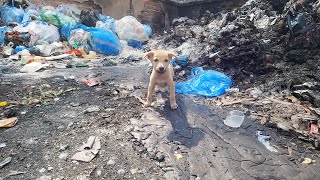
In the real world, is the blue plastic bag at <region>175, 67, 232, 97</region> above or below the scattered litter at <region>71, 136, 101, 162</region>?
above

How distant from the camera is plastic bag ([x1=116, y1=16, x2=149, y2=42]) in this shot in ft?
25.5

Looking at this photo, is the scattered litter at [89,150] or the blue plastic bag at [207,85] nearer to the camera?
the scattered litter at [89,150]

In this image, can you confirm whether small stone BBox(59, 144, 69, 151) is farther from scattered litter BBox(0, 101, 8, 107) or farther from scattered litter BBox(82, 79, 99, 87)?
scattered litter BBox(82, 79, 99, 87)

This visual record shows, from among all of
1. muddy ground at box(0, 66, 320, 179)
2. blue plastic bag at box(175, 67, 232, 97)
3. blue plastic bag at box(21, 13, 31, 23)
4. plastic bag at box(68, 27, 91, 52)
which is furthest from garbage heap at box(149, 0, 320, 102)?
blue plastic bag at box(21, 13, 31, 23)

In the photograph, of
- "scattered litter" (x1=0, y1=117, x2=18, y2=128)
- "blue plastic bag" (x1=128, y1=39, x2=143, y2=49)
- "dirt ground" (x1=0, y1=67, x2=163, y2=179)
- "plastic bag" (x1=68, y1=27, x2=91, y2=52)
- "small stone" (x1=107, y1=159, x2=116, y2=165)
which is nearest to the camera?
"dirt ground" (x1=0, y1=67, x2=163, y2=179)

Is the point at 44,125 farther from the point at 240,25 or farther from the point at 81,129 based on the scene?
the point at 240,25

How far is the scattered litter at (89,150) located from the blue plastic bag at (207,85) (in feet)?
6.12

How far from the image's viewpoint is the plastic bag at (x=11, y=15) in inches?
290

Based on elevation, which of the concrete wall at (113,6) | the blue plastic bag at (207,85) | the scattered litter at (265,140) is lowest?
the scattered litter at (265,140)

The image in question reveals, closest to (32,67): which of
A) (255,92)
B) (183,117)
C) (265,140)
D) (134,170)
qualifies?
(183,117)

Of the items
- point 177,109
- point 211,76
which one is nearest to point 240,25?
point 211,76

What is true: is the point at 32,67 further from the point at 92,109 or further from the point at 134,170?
the point at 134,170

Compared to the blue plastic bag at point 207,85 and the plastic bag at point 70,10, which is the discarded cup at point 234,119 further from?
the plastic bag at point 70,10

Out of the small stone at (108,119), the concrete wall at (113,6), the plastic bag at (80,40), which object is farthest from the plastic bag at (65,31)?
the small stone at (108,119)
